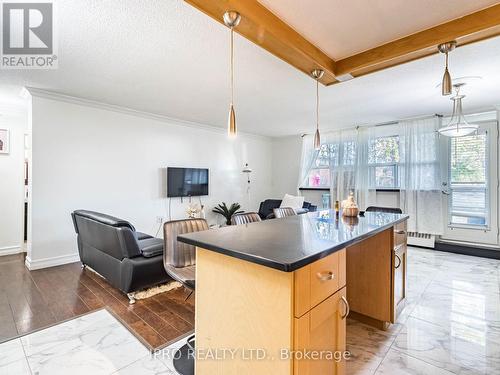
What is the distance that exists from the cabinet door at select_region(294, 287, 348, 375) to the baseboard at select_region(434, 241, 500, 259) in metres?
4.34

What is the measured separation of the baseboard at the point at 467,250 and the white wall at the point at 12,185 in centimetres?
727

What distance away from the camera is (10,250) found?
415 cm

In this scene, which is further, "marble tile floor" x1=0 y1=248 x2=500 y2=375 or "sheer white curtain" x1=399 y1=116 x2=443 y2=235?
"sheer white curtain" x1=399 y1=116 x2=443 y2=235

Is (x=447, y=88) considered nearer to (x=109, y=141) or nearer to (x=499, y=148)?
(x=499, y=148)

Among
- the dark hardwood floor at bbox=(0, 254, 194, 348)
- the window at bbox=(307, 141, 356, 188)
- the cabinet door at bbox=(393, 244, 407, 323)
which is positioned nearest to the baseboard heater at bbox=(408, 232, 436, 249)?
the window at bbox=(307, 141, 356, 188)

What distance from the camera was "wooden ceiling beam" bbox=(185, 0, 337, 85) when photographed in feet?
5.21

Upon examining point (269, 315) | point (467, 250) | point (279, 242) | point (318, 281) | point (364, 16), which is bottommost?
point (467, 250)

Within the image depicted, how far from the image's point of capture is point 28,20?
199 cm

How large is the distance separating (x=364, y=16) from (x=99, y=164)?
3.92 meters

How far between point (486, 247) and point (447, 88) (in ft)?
12.8

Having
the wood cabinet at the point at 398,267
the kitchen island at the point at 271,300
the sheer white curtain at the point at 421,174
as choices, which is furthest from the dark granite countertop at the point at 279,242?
the sheer white curtain at the point at 421,174

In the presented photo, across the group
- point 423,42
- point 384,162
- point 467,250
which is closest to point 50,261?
point 423,42

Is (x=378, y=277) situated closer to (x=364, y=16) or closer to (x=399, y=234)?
(x=399, y=234)

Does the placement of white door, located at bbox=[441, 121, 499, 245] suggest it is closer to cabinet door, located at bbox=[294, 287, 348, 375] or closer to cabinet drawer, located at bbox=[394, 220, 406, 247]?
cabinet drawer, located at bbox=[394, 220, 406, 247]
